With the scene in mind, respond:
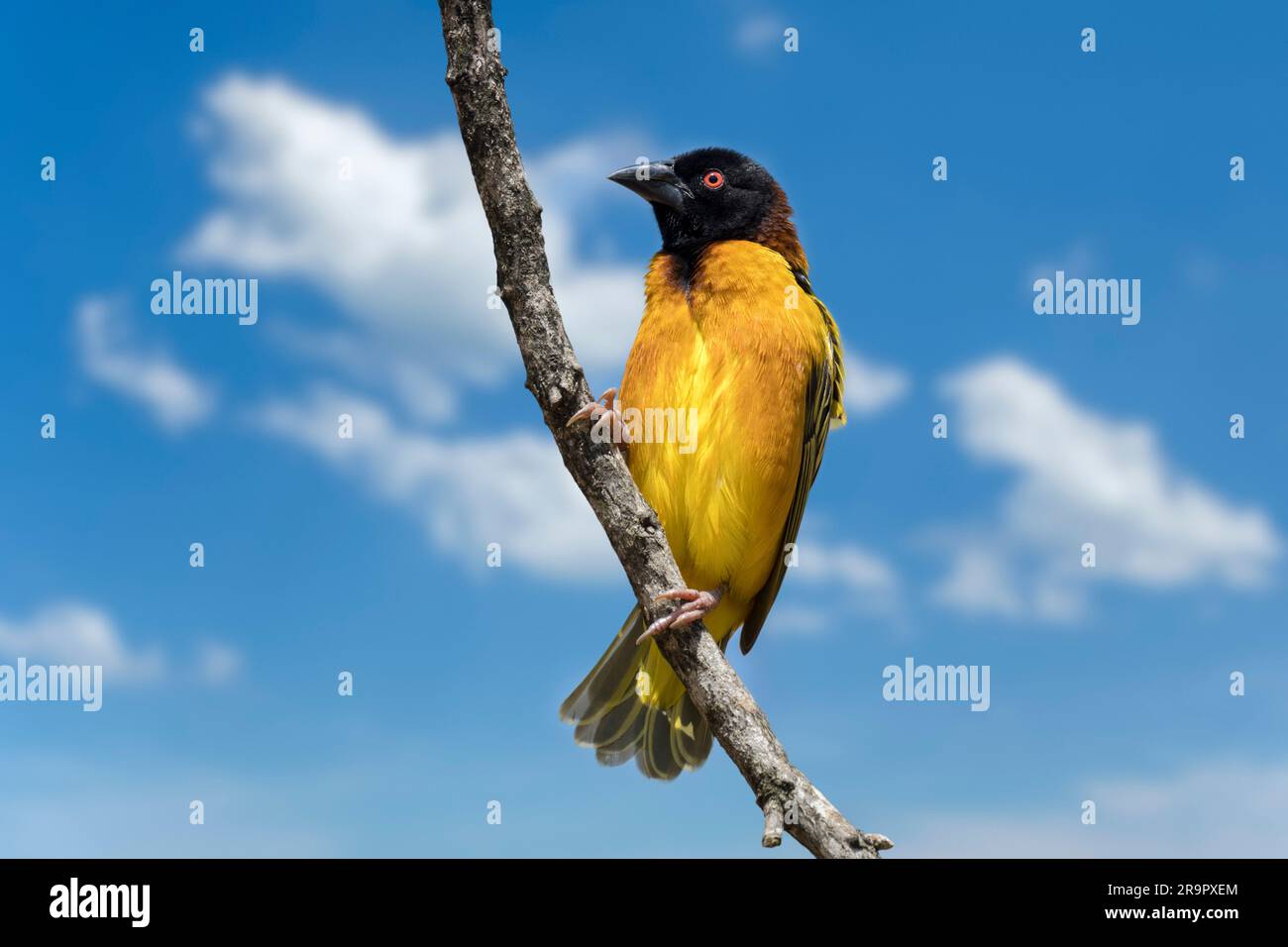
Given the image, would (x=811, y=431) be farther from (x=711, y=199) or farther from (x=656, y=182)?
(x=656, y=182)

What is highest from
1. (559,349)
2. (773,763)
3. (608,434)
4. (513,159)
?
(513,159)

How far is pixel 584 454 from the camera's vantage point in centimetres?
466

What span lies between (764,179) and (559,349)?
7.46 feet

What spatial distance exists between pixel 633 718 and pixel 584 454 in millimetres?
1826

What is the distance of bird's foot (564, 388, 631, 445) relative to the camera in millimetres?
4582

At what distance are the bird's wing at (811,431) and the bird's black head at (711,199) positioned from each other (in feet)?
1.28

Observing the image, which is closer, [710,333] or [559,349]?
[559,349]

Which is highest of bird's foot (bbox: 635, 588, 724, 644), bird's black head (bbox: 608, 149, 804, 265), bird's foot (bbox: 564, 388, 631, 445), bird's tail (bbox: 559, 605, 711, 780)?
bird's black head (bbox: 608, 149, 804, 265)

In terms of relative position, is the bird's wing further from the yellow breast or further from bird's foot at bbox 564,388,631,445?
bird's foot at bbox 564,388,631,445

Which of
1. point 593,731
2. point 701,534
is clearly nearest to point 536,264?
point 701,534

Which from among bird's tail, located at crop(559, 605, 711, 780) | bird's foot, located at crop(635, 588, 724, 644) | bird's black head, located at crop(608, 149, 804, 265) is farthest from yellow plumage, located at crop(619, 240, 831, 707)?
bird's foot, located at crop(635, 588, 724, 644)

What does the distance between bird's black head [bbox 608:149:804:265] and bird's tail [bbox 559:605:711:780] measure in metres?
2.32

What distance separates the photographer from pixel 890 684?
516 cm
